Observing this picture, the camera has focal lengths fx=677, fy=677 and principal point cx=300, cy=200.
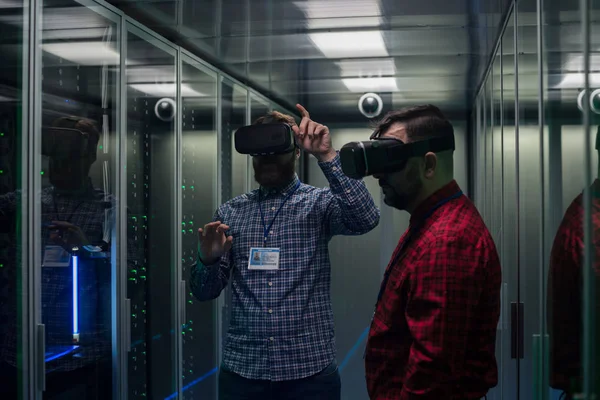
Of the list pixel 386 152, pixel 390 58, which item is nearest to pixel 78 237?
pixel 386 152

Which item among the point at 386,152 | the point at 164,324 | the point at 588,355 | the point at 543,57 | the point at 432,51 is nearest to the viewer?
the point at 588,355

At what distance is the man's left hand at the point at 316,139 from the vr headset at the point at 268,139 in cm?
17

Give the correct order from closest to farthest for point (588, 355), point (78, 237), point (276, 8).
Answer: point (588, 355), point (78, 237), point (276, 8)

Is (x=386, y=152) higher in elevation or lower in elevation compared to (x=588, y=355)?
higher

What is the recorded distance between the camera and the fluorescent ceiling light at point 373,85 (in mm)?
4305

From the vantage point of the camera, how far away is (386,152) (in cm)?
173

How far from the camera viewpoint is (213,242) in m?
2.40

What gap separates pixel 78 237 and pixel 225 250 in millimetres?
680

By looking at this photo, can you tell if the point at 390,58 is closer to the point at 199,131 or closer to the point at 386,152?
the point at 199,131

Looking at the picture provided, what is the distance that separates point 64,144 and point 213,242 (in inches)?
29.2

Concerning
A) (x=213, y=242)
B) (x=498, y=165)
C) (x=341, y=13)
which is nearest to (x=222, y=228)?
(x=213, y=242)

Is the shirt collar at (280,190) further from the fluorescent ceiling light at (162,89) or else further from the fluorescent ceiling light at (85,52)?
the fluorescent ceiling light at (162,89)

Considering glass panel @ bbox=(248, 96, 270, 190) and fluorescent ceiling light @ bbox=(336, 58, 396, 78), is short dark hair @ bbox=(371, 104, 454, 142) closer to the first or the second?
fluorescent ceiling light @ bbox=(336, 58, 396, 78)

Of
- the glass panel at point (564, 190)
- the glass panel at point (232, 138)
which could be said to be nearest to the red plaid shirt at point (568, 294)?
the glass panel at point (564, 190)
